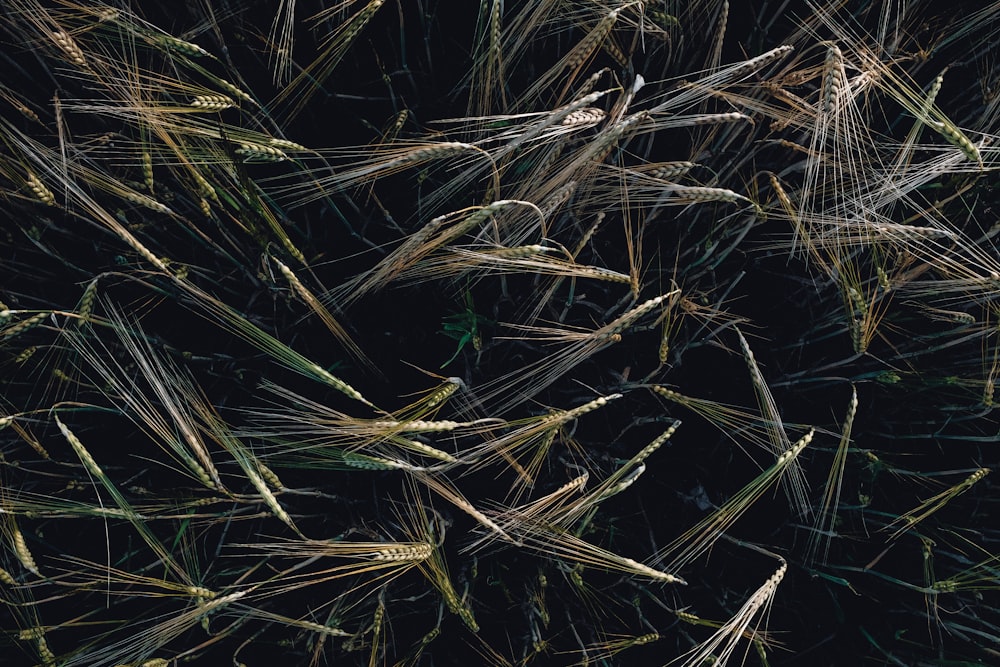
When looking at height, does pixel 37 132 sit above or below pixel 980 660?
above

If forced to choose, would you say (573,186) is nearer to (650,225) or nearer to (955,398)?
(650,225)

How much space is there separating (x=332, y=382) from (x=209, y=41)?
601 millimetres

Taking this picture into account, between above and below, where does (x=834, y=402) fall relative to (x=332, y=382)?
below

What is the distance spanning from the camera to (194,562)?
818 mm

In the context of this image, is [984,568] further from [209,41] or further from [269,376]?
[209,41]

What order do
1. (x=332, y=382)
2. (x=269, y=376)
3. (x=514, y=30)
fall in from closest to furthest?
(x=332, y=382), (x=514, y=30), (x=269, y=376)

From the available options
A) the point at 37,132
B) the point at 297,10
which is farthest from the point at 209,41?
the point at 37,132

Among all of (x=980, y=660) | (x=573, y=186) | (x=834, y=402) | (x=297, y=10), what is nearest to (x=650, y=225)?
(x=573, y=186)

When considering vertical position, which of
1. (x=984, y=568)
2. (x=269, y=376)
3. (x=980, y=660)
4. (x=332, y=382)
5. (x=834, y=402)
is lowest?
(x=980, y=660)

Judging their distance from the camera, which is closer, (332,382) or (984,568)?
(332,382)

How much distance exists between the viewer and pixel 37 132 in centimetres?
91

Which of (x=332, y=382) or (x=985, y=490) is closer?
(x=332, y=382)

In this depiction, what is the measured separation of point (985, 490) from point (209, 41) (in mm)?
1250

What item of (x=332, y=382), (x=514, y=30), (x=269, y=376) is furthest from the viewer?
(x=269, y=376)
